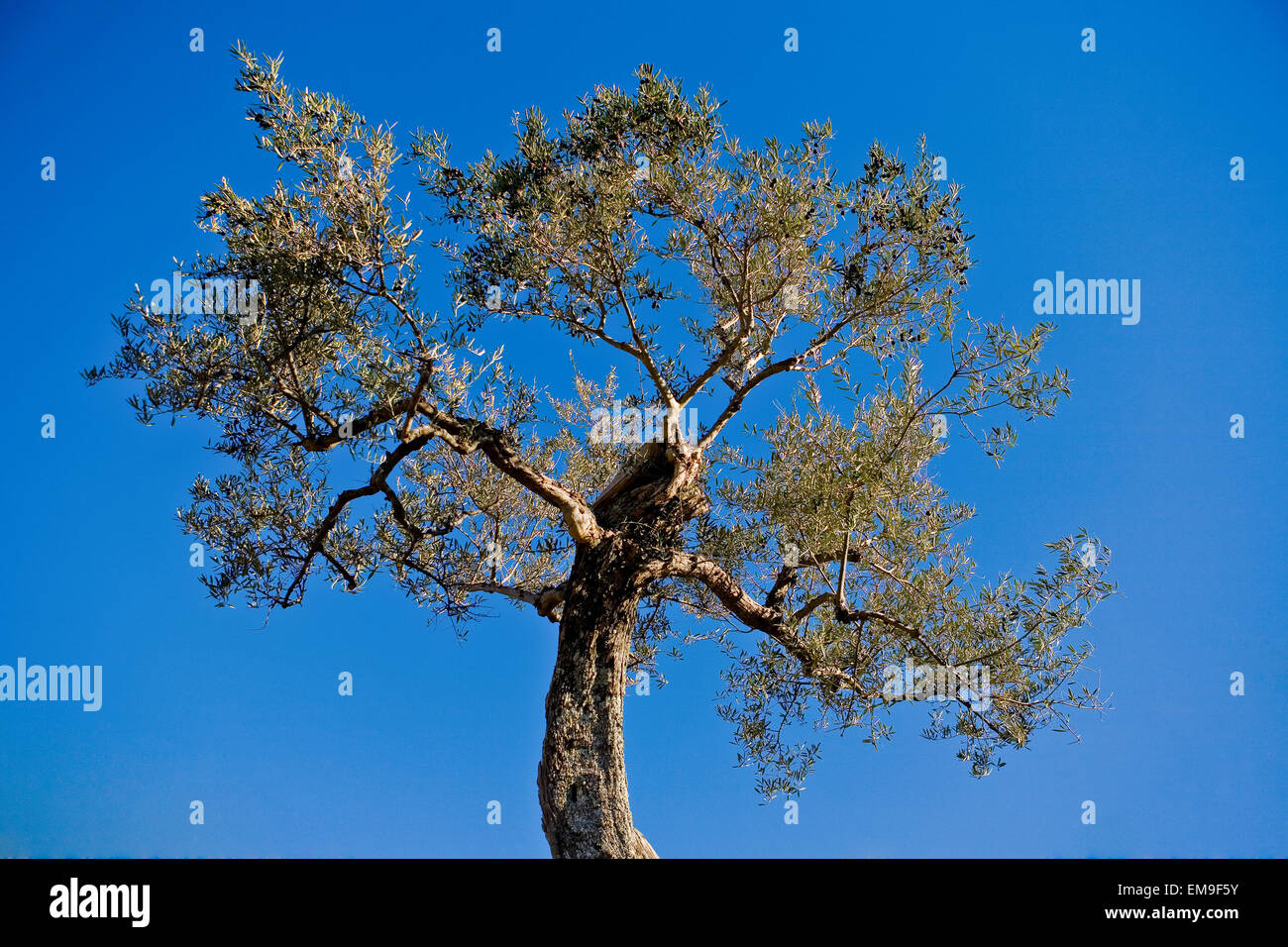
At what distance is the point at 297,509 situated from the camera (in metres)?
9.13

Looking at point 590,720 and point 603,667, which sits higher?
point 603,667

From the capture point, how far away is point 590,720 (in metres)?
7.73

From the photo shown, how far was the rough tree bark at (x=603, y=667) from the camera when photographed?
7527 mm

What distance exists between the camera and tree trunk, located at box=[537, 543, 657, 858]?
7504 mm

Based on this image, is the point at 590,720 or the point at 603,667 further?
the point at 603,667

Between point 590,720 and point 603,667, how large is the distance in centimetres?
43
